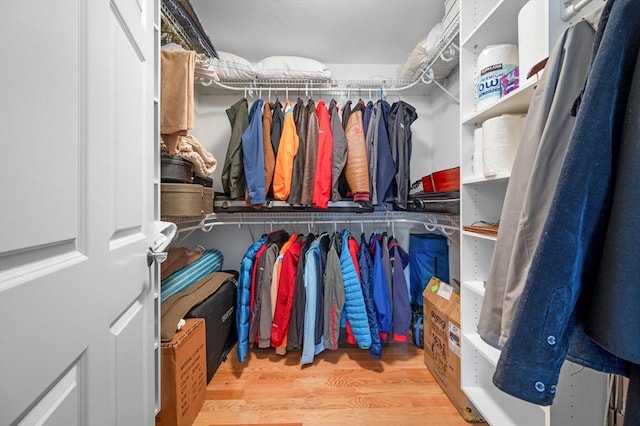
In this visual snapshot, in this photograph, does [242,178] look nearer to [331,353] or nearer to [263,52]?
[263,52]

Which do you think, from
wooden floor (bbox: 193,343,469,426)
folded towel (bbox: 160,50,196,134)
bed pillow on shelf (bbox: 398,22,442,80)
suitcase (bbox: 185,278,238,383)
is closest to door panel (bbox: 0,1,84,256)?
folded towel (bbox: 160,50,196,134)

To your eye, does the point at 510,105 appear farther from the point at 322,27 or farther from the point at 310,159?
the point at 322,27

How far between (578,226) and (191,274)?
1.67 meters

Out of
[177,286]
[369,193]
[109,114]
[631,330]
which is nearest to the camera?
[631,330]

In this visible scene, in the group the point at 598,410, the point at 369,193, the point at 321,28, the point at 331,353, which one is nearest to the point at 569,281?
the point at 598,410

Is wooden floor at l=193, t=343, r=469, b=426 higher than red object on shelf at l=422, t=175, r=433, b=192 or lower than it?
lower

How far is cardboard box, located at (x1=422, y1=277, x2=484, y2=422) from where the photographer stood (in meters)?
1.13

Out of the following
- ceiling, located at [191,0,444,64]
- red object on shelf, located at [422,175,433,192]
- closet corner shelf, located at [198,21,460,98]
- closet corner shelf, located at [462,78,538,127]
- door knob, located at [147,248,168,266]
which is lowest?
door knob, located at [147,248,168,266]

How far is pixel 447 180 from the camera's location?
4.26 feet

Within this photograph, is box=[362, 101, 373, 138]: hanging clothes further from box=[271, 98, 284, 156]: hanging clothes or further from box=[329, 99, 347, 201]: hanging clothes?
box=[271, 98, 284, 156]: hanging clothes

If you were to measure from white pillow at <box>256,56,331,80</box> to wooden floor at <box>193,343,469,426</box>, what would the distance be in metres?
1.96

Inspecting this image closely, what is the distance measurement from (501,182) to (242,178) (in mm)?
1479

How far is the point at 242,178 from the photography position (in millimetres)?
1575

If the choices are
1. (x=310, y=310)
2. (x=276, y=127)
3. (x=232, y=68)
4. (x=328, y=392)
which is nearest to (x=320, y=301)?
(x=310, y=310)
